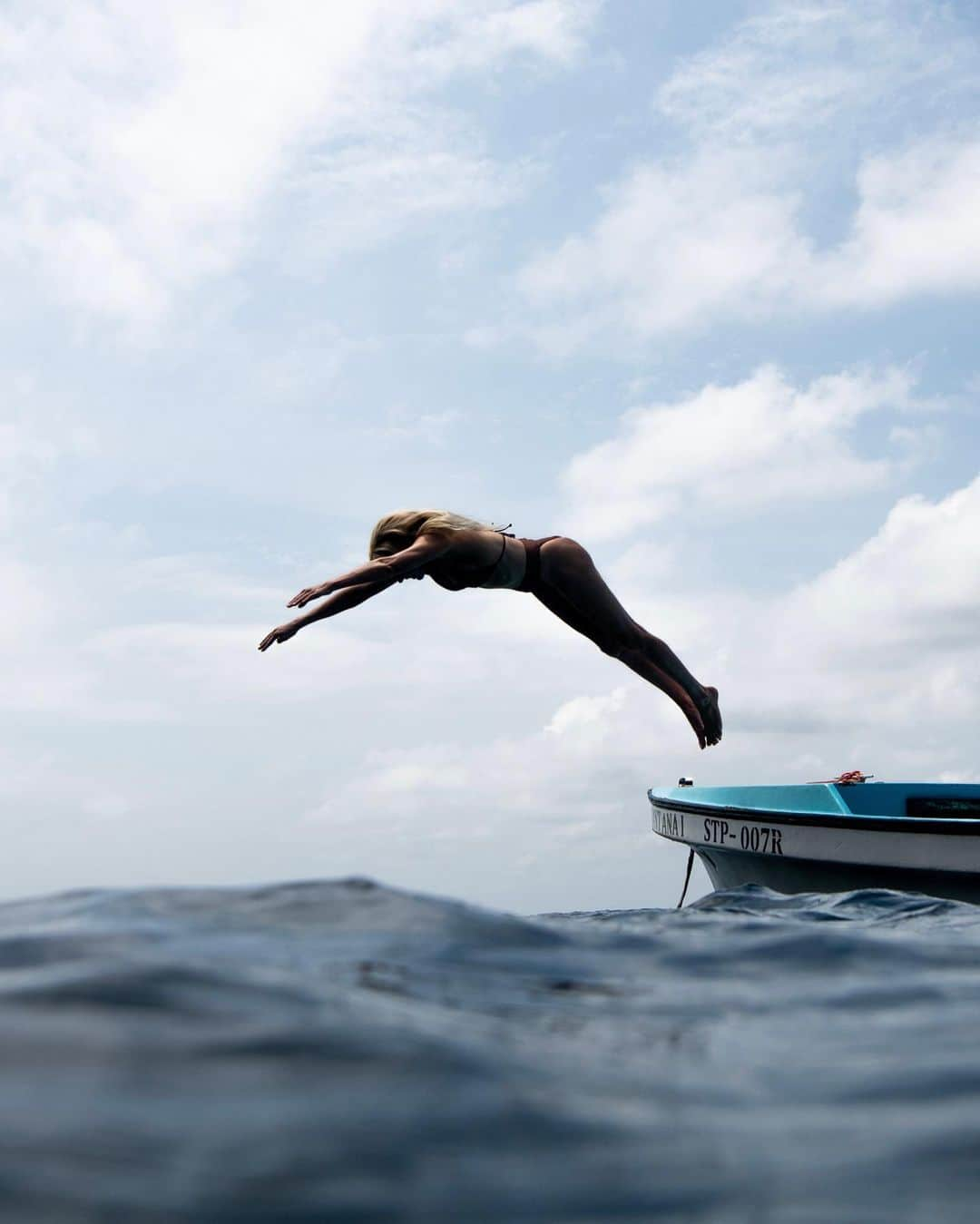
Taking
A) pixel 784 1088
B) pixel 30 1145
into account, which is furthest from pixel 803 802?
pixel 30 1145

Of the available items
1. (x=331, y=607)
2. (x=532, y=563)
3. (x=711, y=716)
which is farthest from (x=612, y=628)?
(x=331, y=607)

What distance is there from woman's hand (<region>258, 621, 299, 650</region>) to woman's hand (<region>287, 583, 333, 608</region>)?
4.9 inches

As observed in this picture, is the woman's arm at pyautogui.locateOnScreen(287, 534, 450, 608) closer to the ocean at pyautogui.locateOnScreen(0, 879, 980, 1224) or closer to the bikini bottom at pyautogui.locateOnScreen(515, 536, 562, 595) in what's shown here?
the bikini bottom at pyautogui.locateOnScreen(515, 536, 562, 595)

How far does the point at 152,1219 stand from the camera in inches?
57.8

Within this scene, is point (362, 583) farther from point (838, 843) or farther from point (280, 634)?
point (838, 843)

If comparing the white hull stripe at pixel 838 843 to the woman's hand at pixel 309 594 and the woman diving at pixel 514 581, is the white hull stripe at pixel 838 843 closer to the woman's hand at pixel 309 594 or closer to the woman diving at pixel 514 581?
the woman diving at pixel 514 581

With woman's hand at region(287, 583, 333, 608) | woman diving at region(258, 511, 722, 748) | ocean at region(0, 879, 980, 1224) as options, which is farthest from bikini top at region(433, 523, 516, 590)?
ocean at region(0, 879, 980, 1224)

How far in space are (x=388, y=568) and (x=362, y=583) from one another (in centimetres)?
23

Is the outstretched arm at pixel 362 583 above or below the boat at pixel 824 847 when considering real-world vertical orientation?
above

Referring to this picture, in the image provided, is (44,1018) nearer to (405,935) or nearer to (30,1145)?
(30,1145)

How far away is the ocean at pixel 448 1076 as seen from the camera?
1600mm

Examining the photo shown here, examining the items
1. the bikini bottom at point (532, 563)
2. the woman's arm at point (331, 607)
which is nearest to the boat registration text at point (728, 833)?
the bikini bottom at point (532, 563)

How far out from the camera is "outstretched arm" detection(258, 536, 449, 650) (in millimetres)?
6414

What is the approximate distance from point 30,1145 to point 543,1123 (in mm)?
830
